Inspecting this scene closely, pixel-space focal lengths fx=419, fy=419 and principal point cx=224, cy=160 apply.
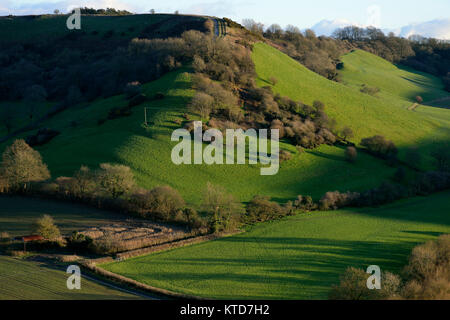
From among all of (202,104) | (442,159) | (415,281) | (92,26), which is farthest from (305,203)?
(92,26)

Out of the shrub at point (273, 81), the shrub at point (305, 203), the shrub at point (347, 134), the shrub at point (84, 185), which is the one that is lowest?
the shrub at point (305, 203)

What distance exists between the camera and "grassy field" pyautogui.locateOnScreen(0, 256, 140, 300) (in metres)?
28.7

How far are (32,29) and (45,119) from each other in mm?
68878

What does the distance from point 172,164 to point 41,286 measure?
29.7m

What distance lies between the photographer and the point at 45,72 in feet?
377

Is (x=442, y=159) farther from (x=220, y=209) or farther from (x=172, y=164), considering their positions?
(x=172, y=164)

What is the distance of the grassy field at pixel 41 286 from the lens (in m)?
28.7

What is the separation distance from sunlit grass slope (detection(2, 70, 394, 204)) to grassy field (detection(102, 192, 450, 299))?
29.7ft

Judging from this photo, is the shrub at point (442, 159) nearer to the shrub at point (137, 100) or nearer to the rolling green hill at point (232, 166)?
the rolling green hill at point (232, 166)

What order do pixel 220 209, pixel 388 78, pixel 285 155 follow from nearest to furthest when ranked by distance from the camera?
pixel 220 209, pixel 285 155, pixel 388 78

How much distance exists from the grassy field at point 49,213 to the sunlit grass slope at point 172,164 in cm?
736

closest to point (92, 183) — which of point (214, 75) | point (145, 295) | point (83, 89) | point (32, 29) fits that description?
point (145, 295)

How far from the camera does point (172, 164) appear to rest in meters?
58.0

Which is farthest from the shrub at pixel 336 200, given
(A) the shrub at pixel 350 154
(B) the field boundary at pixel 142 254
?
(B) the field boundary at pixel 142 254
